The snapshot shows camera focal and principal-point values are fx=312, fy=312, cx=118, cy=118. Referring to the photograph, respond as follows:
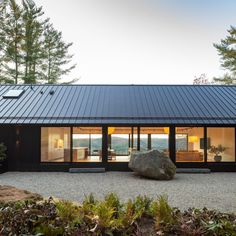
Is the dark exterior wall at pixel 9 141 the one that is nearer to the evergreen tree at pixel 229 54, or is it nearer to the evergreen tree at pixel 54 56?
the evergreen tree at pixel 54 56

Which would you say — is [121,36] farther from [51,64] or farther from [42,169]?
[51,64]

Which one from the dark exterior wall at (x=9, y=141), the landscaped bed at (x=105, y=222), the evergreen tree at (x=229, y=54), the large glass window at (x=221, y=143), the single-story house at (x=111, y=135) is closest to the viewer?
the landscaped bed at (x=105, y=222)

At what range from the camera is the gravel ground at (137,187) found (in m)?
8.44

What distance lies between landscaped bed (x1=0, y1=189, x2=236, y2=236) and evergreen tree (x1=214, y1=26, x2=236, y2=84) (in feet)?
94.2

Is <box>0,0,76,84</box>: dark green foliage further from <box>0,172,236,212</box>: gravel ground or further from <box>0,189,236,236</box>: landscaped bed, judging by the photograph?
<box>0,189,236,236</box>: landscaped bed

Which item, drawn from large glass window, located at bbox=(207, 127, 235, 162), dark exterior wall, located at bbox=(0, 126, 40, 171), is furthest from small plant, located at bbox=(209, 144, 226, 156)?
dark exterior wall, located at bbox=(0, 126, 40, 171)

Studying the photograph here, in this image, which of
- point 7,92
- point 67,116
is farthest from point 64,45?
point 67,116

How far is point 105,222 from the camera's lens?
4699 millimetres

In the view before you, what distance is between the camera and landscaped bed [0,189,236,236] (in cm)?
441

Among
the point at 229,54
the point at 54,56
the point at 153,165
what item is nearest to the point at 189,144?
the point at 153,165

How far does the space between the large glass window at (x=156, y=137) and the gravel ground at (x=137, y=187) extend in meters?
2.10

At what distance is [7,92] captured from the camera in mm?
17906

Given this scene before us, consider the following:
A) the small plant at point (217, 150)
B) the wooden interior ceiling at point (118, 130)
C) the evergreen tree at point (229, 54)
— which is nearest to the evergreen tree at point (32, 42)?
the wooden interior ceiling at point (118, 130)

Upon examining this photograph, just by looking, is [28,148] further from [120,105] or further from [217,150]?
[217,150]
